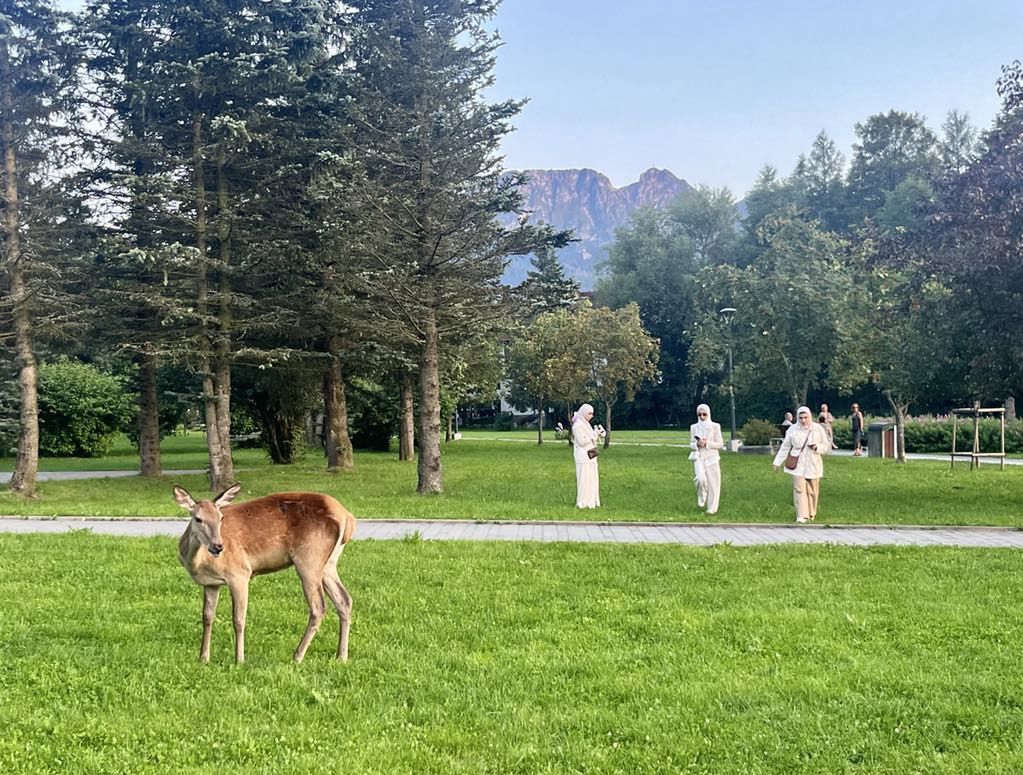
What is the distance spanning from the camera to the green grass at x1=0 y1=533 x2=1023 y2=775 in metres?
4.59

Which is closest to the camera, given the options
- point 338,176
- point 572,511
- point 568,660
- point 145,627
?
point 568,660

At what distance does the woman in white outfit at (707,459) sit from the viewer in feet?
51.0

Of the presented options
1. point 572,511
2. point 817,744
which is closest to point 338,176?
point 572,511

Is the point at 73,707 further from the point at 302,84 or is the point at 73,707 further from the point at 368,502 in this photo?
the point at 302,84

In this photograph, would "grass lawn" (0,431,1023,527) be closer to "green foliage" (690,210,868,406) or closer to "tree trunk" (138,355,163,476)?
"tree trunk" (138,355,163,476)

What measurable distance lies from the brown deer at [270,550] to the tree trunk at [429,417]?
12.7 m

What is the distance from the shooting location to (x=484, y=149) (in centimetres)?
1948

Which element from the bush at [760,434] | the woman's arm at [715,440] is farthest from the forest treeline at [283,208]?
the bush at [760,434]

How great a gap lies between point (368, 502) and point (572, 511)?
4148 mm

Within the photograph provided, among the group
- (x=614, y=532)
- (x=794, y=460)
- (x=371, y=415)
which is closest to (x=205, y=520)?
(x=614, y=532)

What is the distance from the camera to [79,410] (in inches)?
1425

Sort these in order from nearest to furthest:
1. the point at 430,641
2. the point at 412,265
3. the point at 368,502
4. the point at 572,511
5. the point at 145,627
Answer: the point at 430,641 < the point at 145,627 < the point at 572,511 < the point at 368,502 < the point at 412,265

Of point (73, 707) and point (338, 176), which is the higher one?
point (338, 176)

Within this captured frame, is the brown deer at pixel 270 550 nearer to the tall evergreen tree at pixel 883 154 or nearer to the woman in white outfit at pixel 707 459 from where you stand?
the woman in white outfit at pixel 707 459
